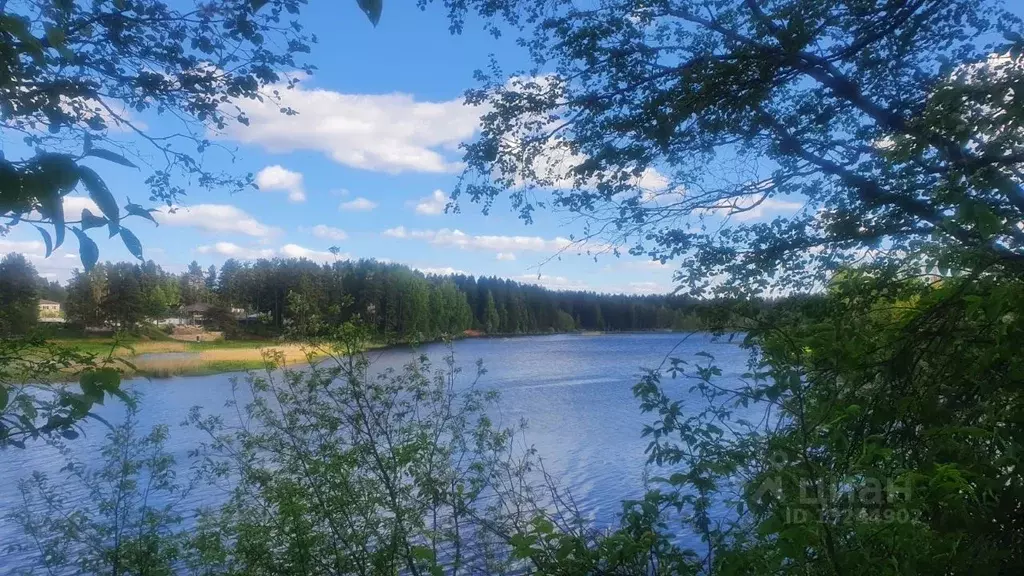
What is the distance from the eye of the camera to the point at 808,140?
5000 mm

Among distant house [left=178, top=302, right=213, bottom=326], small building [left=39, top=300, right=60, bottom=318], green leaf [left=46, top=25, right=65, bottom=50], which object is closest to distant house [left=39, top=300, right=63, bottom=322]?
small building [left=39, top=300, right=60, bottom=318]

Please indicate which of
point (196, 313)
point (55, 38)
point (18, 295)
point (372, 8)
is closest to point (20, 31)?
point (55, 38)

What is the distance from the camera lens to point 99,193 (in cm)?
101

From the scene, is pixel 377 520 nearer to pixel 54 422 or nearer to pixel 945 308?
pixel 54 422

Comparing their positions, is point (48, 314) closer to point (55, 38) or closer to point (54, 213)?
point (55, 38)

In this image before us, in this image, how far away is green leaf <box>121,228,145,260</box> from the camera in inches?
43.1

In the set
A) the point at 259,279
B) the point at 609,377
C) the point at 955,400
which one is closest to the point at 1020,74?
the point at 955,400

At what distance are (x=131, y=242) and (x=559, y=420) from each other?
12.5 metres

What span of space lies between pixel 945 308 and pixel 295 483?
11.3 feet

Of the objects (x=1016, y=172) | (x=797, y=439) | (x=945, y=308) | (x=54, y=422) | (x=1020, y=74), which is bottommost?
(x=797, y=439)

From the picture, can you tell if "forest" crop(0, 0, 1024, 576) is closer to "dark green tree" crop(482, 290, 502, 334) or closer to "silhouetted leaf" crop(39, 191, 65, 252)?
"silhouetted leaf" crop(39, 191, 65, 252)

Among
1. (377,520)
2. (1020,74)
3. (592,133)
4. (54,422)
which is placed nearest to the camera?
(54,422)

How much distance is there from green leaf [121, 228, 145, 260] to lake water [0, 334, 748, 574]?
213 centimetres

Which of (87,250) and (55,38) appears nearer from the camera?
(87,250)
